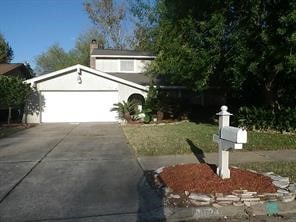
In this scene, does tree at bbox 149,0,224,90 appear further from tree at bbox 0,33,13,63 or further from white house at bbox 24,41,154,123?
tree at bbox 0,33,13,63

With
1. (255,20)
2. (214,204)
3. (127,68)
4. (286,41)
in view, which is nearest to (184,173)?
(214,204)

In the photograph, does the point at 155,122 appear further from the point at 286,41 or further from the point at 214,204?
the point at 214,204

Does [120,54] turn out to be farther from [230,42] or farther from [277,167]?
[277,167]

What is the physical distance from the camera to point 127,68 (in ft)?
104

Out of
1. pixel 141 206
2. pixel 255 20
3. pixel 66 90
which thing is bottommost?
pixel 141 206

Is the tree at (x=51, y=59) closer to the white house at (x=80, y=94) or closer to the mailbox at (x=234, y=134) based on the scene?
the white house at (x=80, y=94)

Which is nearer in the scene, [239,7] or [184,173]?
[184,173]

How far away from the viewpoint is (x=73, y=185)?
838 centimetres

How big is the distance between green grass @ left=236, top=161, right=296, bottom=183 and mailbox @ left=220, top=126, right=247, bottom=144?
2.07m

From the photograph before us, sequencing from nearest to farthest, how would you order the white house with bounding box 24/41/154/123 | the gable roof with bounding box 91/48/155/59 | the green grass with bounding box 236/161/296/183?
the green grass with bounding box 236/161/296/183, the white house with bounding box 24/41/154/123, the gable roof with bounding box 91/48/155/59

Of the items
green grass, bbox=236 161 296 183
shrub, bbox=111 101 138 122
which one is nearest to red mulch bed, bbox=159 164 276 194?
green grass, bbox=236 161 296 183

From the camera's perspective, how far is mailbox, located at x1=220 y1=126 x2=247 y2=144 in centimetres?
711

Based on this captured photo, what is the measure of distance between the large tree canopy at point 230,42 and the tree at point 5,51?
39079 mm

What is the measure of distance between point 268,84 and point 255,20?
3.39 meters
